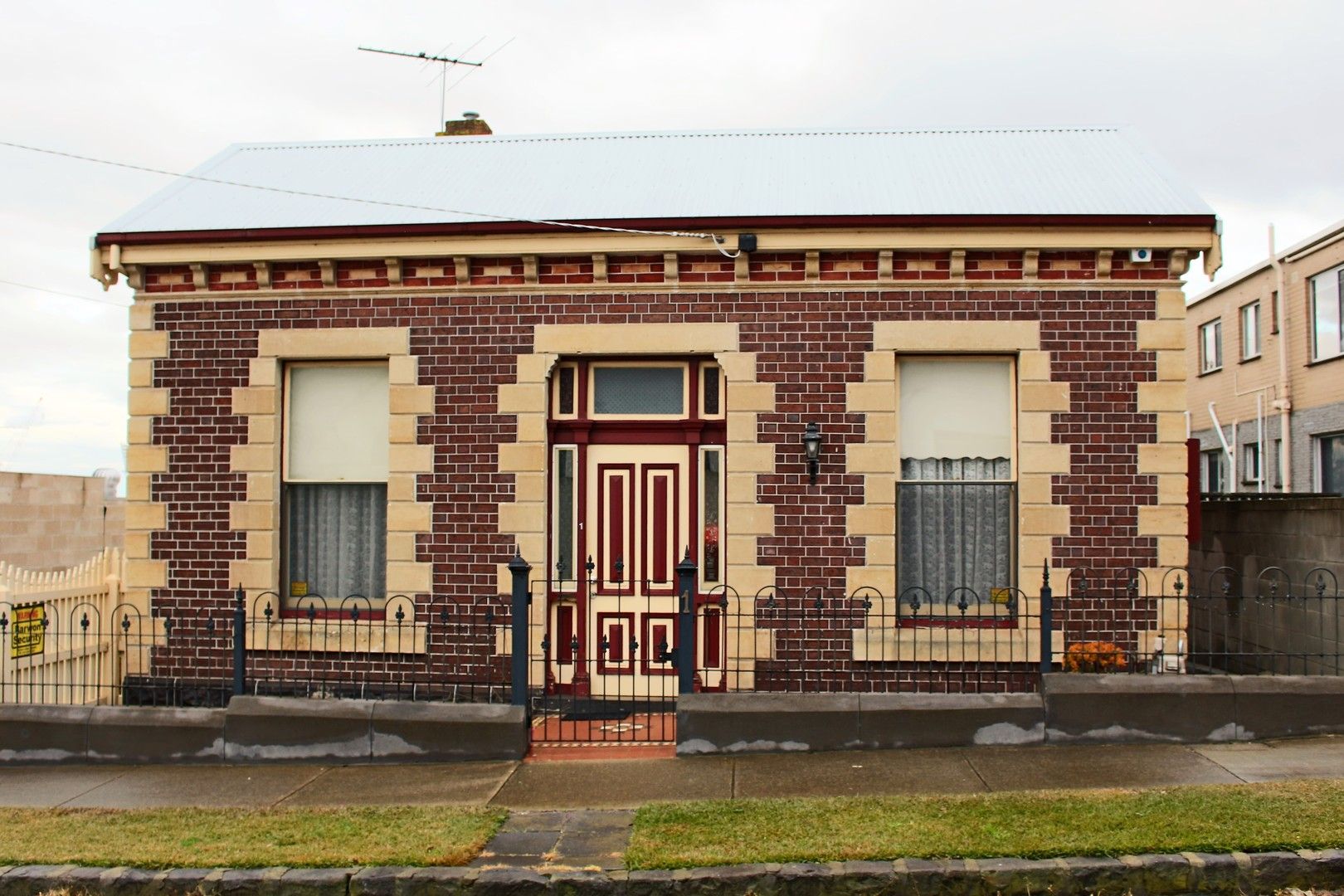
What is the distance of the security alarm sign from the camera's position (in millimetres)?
9359

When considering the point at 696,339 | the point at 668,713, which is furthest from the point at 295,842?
the point at 696,339

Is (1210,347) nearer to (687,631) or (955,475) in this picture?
(955,475)

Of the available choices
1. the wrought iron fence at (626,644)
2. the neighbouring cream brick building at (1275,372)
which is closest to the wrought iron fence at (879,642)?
the wrought iron fence at (626,644)

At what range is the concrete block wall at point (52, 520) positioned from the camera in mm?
16734

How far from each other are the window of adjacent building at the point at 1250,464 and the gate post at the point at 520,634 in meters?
20.3

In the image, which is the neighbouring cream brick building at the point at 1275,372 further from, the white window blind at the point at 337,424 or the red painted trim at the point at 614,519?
the white window blind at the point at 337,424

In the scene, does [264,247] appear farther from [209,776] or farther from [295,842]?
[295,842]

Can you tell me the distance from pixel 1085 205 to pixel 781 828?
5834 millimetres

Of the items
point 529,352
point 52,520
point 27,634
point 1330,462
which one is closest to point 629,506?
point 529,352

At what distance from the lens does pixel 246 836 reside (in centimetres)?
662

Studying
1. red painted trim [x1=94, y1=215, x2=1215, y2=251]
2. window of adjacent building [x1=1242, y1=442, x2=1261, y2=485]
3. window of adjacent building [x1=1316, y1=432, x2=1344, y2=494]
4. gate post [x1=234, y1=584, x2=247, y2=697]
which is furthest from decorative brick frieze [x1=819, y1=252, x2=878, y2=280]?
window of adjacent building [x1=1242, y1=442, x2=1261, y2=485]

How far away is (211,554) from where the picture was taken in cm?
1012

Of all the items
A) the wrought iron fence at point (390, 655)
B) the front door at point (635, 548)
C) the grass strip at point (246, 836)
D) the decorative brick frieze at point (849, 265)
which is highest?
the decorative brick frieze at point (849, 265)

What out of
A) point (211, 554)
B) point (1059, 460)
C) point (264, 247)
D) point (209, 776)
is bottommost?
point (209, 776)
